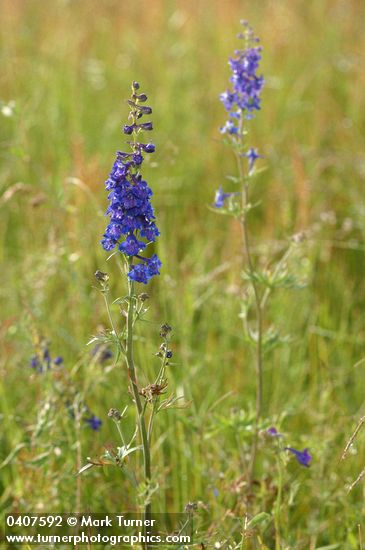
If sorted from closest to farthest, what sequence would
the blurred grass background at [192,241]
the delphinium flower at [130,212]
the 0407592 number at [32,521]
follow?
Result: the delphinium flower at [130,212], the 0407592 number at [32,521], the blurred grass background at [192,241]

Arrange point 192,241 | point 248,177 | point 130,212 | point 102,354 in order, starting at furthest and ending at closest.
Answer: point 192,241
point 102,354
point 248,177
point 130,212

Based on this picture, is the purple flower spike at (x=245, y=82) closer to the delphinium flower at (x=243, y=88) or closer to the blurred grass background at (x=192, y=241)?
the delphinium flower at (x=243, y=88)

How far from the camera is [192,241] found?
14.4ft

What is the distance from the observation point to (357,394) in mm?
3301

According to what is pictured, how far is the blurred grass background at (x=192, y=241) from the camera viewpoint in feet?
9.02

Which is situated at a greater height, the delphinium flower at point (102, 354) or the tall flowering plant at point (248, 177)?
the tall flowering plant at point (248, 177)

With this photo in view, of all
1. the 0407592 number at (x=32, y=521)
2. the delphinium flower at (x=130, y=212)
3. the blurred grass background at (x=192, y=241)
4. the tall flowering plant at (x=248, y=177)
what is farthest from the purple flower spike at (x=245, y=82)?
the 0407592 number at (x=32, y=521)

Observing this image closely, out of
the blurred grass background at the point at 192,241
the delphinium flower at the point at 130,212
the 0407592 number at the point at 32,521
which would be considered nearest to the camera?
the delphinium flower at the point at 130,212

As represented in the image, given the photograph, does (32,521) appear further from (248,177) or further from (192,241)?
(192,241)

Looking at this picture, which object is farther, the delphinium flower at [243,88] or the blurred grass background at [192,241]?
the blurred grass background at [192,241]

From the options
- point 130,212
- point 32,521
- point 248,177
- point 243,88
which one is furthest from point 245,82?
point 32,521

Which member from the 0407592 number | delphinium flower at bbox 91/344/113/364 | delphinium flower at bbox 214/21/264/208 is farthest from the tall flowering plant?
the 0407592 number

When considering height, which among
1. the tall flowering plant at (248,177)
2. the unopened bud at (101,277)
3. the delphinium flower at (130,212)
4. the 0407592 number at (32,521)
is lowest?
the 0407592 number at (32,521)

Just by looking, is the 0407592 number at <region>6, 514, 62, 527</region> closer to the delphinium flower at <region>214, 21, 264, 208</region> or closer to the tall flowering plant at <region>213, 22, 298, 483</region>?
the tall flowering plant at <region>213, 22, 298, 483</region>
